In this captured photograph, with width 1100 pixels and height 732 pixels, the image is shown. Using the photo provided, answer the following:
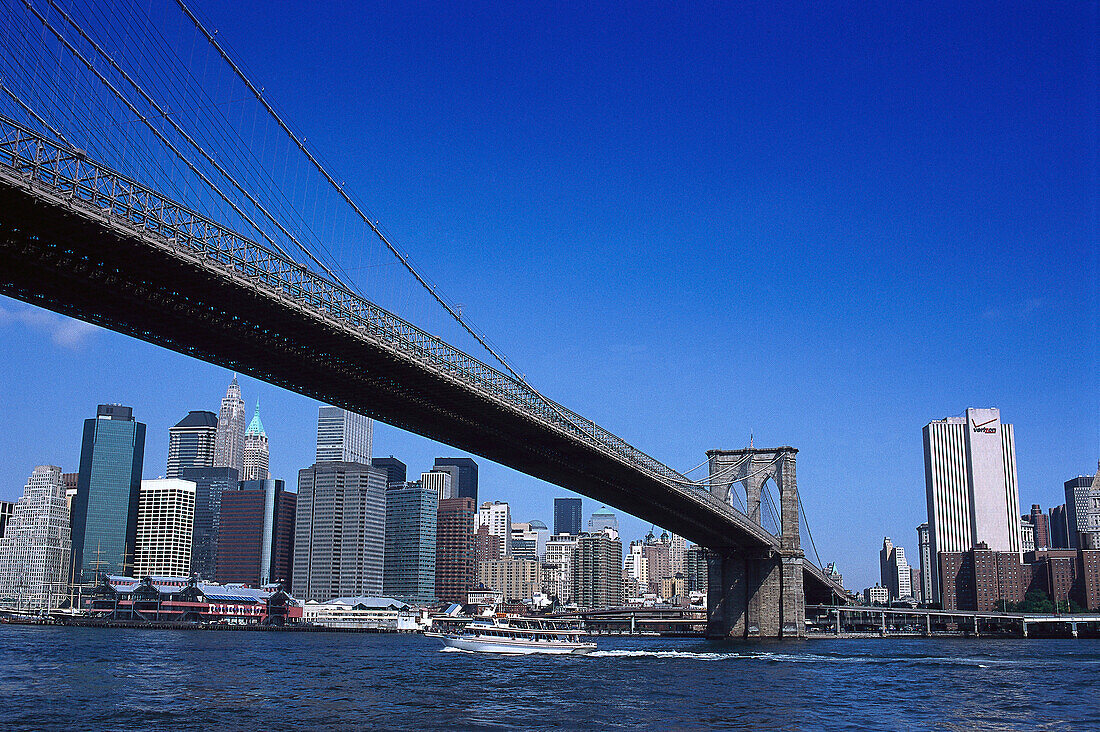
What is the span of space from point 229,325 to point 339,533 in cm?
16731

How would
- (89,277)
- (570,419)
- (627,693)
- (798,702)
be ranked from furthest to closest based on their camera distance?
1. (570,419)
2. (627,693)
3. (798,702)
4. (89,277)

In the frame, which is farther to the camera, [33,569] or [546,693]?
[33,569]

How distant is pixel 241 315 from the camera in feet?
110

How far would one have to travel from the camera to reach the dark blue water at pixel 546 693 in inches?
1108

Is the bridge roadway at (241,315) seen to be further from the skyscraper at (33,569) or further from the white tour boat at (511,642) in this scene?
the skyscraper at (33,569)

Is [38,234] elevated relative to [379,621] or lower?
elevated

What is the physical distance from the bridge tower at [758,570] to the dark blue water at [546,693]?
19573mm

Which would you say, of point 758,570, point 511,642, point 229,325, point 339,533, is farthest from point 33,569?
point 229,325

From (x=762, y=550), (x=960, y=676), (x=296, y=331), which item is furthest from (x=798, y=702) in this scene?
(x=762, y=550)

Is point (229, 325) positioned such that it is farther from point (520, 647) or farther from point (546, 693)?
point (520, 647)

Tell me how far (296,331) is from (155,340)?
4.75 m

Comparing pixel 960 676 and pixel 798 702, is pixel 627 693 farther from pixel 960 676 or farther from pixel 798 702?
pixel 960 676

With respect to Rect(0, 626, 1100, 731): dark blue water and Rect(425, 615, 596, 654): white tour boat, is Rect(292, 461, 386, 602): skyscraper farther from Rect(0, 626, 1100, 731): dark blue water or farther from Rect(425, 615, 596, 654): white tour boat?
Rect(0, 626, 1100, 731): dark blue water

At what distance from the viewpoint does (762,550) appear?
75812 millimetres
